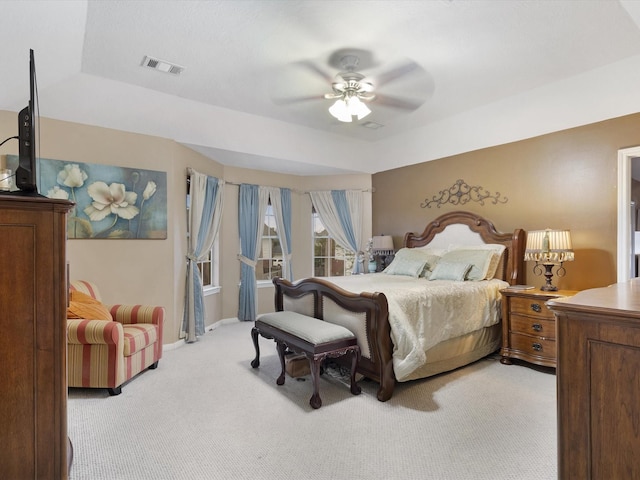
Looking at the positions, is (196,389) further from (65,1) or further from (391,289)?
(65,1)

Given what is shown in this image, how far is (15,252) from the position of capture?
1.25 meters

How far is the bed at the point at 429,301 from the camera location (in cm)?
278

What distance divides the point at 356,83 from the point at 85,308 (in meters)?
3.19

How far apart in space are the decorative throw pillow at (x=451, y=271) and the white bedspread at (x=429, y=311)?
147 mm

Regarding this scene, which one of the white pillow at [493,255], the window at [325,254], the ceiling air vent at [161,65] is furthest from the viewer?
the window at [325,254]

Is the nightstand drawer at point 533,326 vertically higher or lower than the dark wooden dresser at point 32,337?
lower

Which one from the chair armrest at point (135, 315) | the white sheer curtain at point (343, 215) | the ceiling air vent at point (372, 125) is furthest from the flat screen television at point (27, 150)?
the white sheer curtain at point (343, 215)

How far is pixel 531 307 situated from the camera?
3.48 meters

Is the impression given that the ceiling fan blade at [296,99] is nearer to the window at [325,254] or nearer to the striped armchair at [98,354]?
the window at [325,254]

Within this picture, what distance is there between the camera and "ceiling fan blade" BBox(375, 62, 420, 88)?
3.36m

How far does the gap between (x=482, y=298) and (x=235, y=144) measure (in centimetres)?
346

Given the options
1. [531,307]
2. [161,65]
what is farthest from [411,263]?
[161,65]

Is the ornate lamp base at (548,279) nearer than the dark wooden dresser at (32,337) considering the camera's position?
No

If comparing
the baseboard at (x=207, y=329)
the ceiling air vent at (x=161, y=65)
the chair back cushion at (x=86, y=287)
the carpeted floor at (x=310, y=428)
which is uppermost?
the ceiling air vent at (x=161, y=65)
